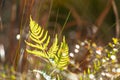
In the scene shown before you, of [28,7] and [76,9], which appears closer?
[28,7]

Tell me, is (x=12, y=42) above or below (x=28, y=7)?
below

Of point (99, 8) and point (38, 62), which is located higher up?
point (99, 8)

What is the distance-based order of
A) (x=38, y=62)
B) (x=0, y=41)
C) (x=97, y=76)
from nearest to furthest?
(x=97, y=76) < (x=38, y=62) < (x=0, y=41)

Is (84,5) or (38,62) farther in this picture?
(84,5)

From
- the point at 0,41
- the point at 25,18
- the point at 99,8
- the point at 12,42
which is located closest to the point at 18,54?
the point at 25,18

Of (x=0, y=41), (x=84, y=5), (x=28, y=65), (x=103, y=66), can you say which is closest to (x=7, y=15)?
(x=0, y=41)

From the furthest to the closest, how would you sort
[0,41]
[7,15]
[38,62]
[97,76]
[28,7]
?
[7,15]
[0,41]
[38,62]
[28,7]
[97,76]

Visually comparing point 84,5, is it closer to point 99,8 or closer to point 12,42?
point 99,8

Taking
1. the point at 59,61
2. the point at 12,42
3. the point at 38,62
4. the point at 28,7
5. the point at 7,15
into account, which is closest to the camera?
the point at 59,61

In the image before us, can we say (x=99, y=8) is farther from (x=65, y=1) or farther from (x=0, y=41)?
(x=0, y=41)
